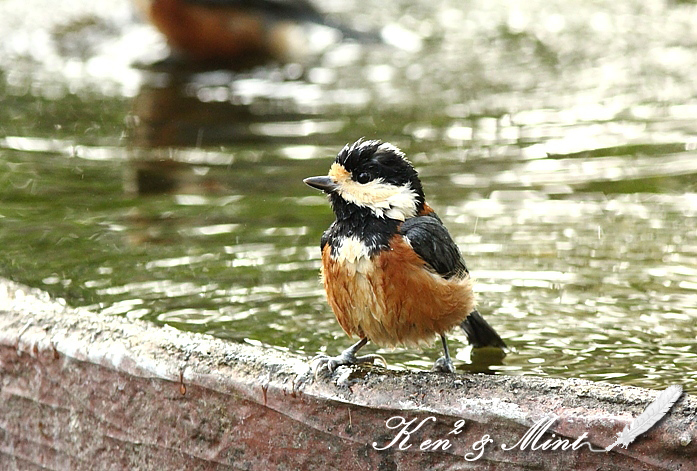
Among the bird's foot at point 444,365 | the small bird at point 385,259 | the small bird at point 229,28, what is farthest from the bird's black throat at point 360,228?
the small bird at point 229,28

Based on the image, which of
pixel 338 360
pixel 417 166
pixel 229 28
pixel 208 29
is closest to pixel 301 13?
pixel 229 28

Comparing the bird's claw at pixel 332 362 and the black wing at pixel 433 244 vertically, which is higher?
the black wing at pixel 433 244

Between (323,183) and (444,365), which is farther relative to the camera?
(444,365)

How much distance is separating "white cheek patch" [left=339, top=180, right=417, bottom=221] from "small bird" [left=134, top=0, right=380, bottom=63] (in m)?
6.18

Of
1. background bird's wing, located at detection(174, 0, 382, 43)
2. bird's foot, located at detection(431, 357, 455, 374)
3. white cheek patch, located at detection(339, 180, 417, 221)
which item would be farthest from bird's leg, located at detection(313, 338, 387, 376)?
background bird's wing, located at detection(174, 0, 382, 43)

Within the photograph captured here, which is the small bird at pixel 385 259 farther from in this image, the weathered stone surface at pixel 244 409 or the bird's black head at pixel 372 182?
the weathered stone surface at pixel 244 409

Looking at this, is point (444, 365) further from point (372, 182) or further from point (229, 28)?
point (229, 28)

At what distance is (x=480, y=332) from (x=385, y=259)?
0.71 m

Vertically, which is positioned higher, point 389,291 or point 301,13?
point 301,13

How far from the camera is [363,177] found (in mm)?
3389


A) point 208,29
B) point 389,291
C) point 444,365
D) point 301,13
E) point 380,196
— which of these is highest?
point 301,13

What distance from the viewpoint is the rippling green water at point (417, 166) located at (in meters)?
4.24

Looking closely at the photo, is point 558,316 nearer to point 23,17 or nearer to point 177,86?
point 177,86

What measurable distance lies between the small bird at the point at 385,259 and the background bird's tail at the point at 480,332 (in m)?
0.34
